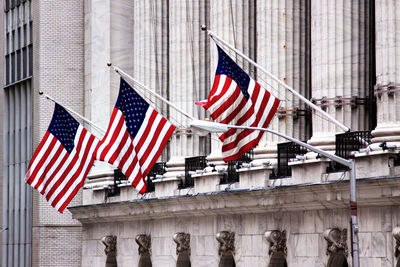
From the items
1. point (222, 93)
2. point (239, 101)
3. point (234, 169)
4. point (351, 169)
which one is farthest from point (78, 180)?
point (351, 169)

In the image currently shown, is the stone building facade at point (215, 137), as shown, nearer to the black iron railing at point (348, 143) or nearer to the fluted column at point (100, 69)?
the fluted column at point (100, 69)

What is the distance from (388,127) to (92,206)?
67.9 ft

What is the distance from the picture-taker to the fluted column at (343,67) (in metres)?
35.1

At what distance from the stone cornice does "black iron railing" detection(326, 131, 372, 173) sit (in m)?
0.86

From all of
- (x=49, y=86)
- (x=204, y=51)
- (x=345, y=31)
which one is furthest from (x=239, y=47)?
(x=49, y=86)

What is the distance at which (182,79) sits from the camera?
4566 cm

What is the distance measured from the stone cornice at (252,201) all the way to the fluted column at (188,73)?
6.77ft

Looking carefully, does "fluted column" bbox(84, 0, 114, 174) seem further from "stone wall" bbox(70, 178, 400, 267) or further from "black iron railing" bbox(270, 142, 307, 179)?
"black iron railing" bbox(270, 142, 307, 179)

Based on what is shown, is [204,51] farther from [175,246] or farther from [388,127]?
[388,127]

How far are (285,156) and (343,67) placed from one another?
3.52 metres

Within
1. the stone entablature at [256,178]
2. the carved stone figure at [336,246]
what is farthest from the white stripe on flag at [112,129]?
the carved stone figure at [336,246]

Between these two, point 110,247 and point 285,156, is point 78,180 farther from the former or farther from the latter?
point 285,156

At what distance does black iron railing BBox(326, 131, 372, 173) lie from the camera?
33219 mm

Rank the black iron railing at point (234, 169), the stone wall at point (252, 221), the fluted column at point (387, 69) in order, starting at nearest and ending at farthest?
the stone wall at point (252, 221) → the fluted column at point (387, 69) → the black iron railing at point (234, 169)
